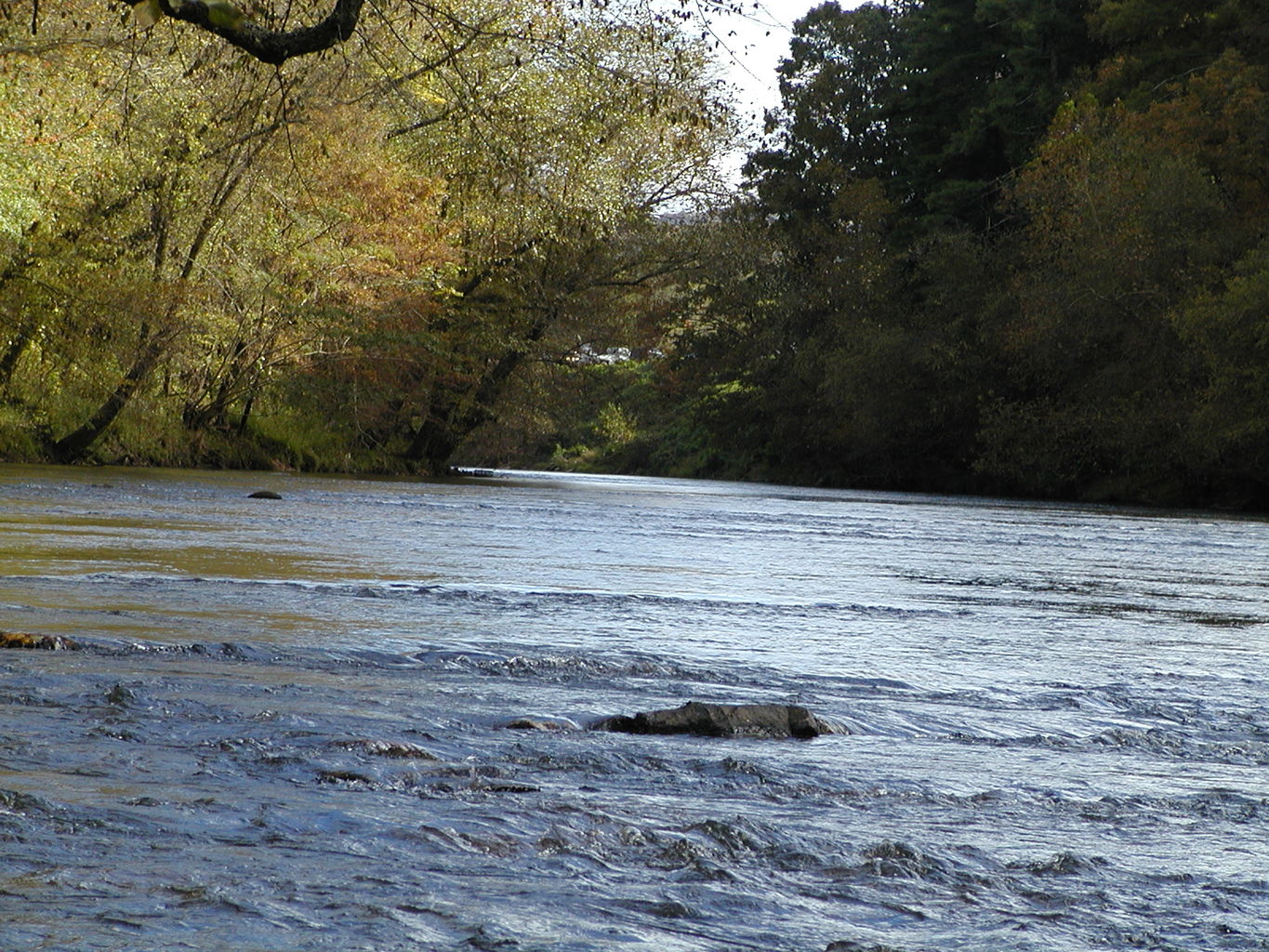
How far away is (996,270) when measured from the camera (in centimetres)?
4031

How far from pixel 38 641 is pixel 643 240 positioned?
2967 centimetres

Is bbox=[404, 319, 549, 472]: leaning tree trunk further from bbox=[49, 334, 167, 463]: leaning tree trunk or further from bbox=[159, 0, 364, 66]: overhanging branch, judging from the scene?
Result: bbox=[159, 0, 364, 66]: overhanging branch

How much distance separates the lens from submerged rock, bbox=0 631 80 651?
4676 millimetres

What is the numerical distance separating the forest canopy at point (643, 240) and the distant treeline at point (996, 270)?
0.12 m

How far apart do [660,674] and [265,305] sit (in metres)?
20.8

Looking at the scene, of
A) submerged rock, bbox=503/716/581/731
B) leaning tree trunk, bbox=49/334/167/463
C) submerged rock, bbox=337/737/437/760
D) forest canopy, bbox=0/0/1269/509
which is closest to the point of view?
submerged rock, bbox=337/737/437/760

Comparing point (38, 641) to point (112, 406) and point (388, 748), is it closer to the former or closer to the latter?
point (388, 748)

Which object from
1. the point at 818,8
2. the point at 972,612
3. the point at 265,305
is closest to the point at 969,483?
the point at 818,8

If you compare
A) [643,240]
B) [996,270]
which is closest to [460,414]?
[643,240]

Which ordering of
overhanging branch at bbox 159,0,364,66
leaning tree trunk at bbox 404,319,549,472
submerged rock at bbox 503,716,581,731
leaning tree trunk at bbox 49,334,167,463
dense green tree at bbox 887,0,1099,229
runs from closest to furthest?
submerged rock at bbox 503,716,581,731 → overhanging branch at bbox 159,0,364,66 → leaning tree trunk at bbox 49,334,167,463 → leaning tree trunk at bbox 404,319,549,472 → dense green tree at bbox 887,0,1099,229

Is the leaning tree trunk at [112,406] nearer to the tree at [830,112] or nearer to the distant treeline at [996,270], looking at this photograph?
the distant treeline at [996,270]

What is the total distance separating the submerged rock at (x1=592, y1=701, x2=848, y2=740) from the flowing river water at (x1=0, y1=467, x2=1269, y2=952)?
91mm

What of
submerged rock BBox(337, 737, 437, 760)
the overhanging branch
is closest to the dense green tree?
the overhanging branch

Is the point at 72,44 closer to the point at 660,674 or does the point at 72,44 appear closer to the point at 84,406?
the point at 84,406
